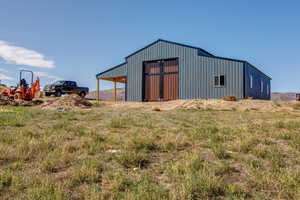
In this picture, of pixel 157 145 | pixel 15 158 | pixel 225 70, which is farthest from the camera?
pixel 225 70

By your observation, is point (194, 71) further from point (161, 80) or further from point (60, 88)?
point (60, 88)

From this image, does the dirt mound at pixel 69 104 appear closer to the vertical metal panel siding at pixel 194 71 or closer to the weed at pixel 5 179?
the vertical metal panel siding at pixel 194 71

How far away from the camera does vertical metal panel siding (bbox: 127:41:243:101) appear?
1895 centimetres

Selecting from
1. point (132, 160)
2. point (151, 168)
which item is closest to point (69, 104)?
point (132, 160)

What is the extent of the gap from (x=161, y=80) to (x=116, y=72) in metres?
5.59

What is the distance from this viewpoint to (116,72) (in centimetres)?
2500

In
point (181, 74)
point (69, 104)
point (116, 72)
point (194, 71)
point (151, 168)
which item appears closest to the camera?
point (151, 168)

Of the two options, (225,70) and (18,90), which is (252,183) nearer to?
(225,70)

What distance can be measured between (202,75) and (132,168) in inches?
689

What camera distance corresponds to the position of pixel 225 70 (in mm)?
19219

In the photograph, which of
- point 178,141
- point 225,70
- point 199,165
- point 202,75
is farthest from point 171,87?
point 199,165

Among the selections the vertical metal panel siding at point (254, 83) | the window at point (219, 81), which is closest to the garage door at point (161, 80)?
the window at point (219, 81)

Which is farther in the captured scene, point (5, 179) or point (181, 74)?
point (181, 74)

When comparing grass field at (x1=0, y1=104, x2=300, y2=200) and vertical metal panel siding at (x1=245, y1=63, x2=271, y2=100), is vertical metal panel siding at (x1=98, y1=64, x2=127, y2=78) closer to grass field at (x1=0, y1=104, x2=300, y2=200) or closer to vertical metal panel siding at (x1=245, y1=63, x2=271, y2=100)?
vertical metal panel siding at (x1=245, y1=63, x2=271, y2=100)
